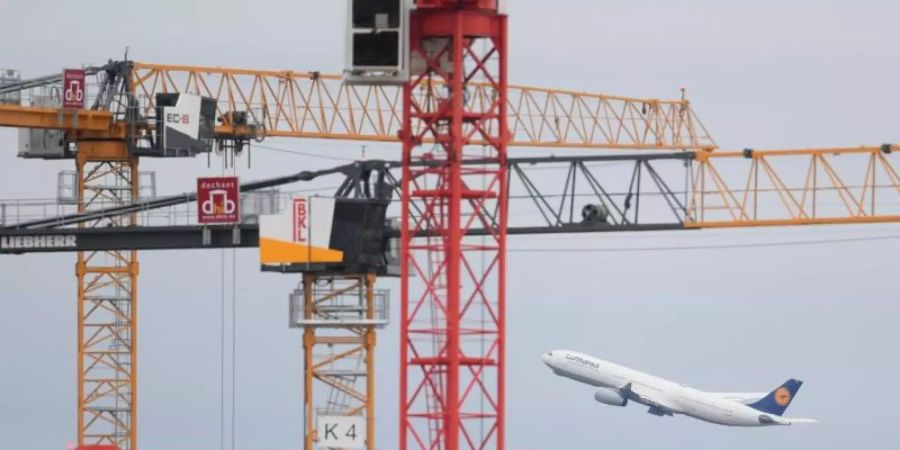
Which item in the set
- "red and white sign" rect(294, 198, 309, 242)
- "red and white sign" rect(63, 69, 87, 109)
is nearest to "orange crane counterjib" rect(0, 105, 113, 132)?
"red and white sign" rect(63, 69, 87, 109)

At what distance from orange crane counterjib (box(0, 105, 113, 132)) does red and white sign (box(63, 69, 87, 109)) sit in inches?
16.3

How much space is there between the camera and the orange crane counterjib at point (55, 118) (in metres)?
171

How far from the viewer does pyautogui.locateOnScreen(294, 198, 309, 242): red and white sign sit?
134 meters

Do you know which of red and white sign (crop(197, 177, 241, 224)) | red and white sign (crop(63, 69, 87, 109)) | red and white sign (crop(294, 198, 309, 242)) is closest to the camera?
red and white sign (crop(294, 198, 309, 242))

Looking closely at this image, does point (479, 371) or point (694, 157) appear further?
point (694, 157)

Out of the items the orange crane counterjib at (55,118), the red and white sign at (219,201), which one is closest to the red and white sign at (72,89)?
the orange crane counterjib at (55,118)

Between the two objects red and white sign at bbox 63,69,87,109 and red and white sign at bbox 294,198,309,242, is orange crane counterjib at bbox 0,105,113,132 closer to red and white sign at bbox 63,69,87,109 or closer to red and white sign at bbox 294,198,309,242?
red and white sign at bbox 63,69,87,109

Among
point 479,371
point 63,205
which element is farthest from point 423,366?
point 63,205

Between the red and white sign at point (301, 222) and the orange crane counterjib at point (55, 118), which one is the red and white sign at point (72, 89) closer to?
the orange crane counterjib at point (55, 118)

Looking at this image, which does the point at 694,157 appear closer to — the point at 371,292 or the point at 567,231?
the point at 567,231

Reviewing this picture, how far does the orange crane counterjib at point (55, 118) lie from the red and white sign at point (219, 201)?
109 feet

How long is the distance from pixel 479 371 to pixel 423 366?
2.13m

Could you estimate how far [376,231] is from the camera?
13462 cm

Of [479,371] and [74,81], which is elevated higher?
[74,81]
